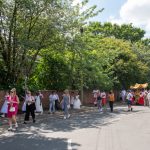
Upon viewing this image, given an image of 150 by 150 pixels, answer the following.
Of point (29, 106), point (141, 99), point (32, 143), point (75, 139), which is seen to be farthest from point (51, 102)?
point (141, 99)

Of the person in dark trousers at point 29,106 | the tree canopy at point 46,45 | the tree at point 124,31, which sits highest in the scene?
the tree at point 124,31

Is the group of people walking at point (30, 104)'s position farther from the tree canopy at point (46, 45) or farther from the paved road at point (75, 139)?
the tree canopy at point (46, 45)

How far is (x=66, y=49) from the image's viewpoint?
1177 inches

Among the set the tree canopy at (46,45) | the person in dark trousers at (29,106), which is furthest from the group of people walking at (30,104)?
the tree canopy at (46,45)

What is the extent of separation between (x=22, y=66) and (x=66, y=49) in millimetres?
3555

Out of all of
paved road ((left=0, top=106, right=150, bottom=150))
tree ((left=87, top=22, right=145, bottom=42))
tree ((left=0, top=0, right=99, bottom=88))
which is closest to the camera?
paved road ((left=0, top=106, right=150, bottom=150))

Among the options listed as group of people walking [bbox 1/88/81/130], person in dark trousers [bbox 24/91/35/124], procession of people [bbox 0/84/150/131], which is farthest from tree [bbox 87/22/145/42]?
person in dark trousers [bbox 24/91/35/124]

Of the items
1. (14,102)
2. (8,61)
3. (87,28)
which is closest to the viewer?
(14,102)

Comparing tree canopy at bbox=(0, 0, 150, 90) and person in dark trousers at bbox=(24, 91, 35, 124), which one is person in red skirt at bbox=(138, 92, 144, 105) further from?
person in dark trousers at bbox=(24, 91, 35, 124)

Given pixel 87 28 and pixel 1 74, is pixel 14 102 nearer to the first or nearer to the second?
pixel 1 74

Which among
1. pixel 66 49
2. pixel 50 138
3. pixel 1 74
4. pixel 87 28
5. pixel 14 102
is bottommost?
pixel 50 138

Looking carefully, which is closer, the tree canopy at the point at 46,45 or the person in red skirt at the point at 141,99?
the tree canopy at the point at 46,45

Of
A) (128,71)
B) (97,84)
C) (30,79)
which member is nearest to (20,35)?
(30,79)

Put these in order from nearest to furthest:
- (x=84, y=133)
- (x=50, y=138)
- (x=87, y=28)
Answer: (x=50, y=138), (x=84, y=133), (x=87, y=28)
